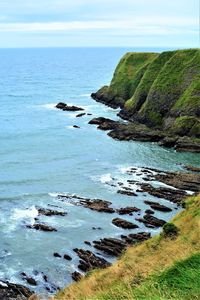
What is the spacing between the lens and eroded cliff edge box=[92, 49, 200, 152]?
3022 inches

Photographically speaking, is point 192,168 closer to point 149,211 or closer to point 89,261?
point 149,211

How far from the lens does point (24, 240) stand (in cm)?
3906

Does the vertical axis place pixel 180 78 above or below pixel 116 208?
above

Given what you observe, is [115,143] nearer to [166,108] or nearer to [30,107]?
[166,108]

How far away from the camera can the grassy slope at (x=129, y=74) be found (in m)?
114

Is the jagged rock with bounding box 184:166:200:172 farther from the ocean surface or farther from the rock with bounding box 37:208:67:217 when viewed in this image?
the rock with bounding box 37:208:67:217

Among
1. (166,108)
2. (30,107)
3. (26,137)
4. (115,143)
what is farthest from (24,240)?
(30,107)

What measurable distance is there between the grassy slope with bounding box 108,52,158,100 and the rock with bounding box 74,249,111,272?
3125 inches

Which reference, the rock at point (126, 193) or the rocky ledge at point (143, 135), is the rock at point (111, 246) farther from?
the rocky ledge at point (143, 135)

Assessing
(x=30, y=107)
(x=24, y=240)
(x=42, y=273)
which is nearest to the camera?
(x=42, y=273)

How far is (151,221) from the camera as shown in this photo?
42812 mm

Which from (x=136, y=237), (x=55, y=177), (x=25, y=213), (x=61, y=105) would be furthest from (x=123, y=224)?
(x=61, y=105)

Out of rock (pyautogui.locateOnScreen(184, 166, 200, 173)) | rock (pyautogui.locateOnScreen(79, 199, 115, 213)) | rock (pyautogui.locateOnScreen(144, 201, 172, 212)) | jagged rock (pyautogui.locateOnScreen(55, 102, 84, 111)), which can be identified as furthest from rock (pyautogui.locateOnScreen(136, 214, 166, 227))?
jagged rock (pyautogui.locateOnScreen(55, 102, 84, 111))

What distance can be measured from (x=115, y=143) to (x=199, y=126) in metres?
14.4
